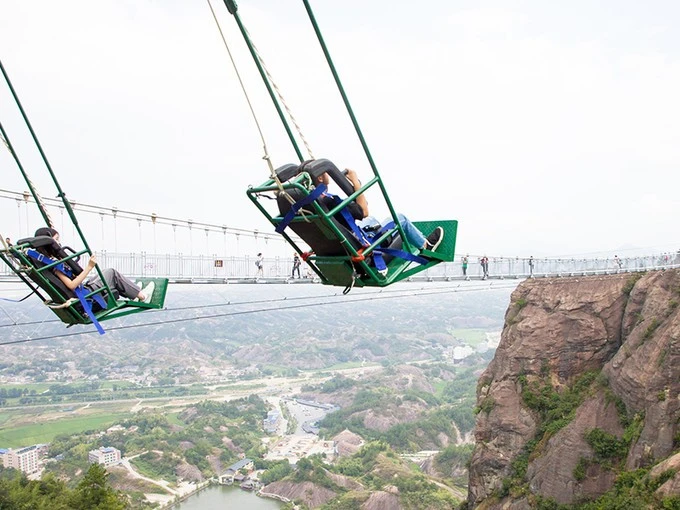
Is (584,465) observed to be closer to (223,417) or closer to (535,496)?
(535,496)

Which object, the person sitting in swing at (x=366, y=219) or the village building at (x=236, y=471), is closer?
the person sitting in swing at (x=366, y=219)

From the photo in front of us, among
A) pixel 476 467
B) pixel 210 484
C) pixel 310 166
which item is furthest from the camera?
pixel 210 484

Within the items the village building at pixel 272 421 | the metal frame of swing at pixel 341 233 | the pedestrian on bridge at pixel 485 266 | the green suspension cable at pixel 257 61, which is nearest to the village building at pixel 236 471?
the village building at pixel 272 421

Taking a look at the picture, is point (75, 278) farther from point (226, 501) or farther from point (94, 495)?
point (226, 501)

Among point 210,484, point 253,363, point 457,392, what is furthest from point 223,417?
point 253,363

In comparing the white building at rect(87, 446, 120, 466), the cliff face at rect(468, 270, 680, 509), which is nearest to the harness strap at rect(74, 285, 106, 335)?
the cliff face at rect(468, 270, 680, 509)

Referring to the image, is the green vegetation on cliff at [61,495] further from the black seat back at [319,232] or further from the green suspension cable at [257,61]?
the green suspension cable at [257,61]

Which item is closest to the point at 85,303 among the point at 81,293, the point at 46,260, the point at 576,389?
the point at 81,293
